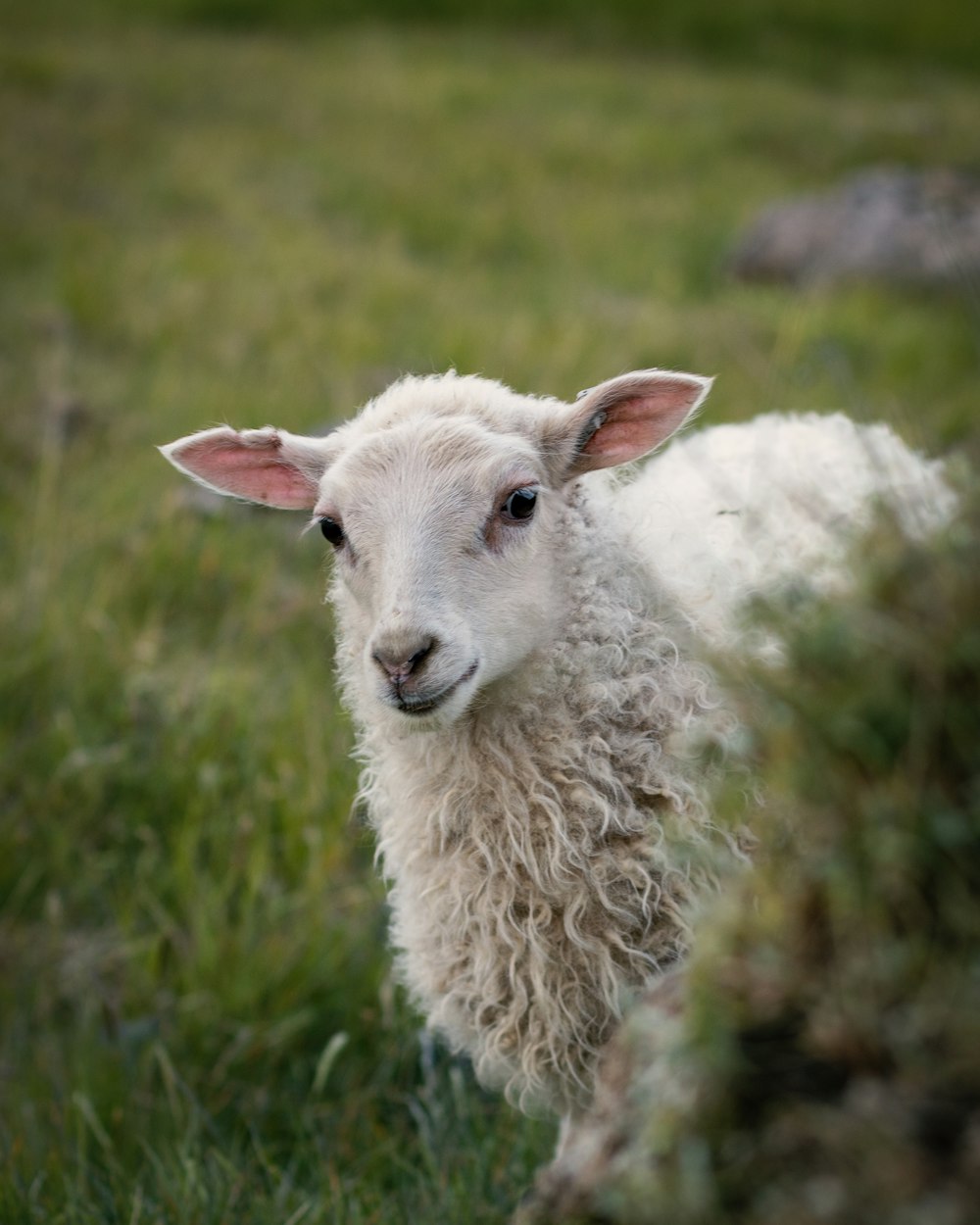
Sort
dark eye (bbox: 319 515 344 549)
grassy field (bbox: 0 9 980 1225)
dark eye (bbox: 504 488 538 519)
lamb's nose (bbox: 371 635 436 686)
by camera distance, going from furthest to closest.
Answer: grassy field (bbox: 0 9 980 1225), dark eye (bbox: 319 515 344 549), dark eye (bbox: 504 488 538 519), lamb's nose (bbox: 371 635 436 686)

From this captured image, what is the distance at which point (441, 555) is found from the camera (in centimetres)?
239

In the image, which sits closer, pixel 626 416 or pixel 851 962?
pixel 851 962

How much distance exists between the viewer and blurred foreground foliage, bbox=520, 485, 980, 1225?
101 cm

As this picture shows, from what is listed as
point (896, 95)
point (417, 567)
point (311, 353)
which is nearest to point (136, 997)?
point (417, 567)

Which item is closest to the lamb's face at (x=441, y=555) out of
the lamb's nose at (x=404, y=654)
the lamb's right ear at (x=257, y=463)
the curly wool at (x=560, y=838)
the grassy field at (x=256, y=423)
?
the lamb's nose at (x=404, y=654)

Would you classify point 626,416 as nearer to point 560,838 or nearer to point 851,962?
point 560,838

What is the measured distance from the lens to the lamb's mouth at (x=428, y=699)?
88.4 inches

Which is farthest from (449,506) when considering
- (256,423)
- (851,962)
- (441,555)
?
(256,423)

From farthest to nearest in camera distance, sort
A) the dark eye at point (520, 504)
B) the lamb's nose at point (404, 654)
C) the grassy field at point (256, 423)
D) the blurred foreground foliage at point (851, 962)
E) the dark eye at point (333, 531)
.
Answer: the grassy field at point (256, 423) < the dark eye at point (333, 531) < the dark eye at point (520, 504) < the lamb's nose at point (404, 654) < the blurred foreground foliage at point (851, 962)

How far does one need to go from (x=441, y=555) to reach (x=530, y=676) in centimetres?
31

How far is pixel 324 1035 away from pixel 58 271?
6.87m

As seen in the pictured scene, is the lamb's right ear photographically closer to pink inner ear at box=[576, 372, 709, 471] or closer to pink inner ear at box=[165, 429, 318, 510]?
pink inner ear at box=[165, 429, 318, 510]

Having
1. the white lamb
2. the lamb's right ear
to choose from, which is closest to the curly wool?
the white lamb

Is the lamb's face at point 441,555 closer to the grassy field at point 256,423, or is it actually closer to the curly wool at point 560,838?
the curly wool at point 560,838
